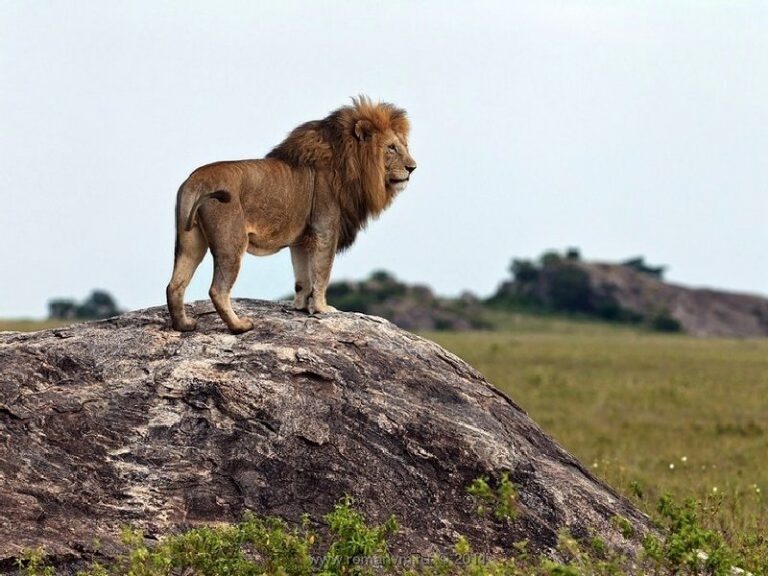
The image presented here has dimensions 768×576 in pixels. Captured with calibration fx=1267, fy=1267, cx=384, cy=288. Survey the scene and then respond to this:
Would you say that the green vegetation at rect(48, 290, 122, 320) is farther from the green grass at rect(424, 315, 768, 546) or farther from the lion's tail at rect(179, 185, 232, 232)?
the lion's tail at rect(179, 185, 232, 232)

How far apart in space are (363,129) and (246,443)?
2466mm

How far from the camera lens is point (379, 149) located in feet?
29.9

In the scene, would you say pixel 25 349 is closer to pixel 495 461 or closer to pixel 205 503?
pixel 205 503

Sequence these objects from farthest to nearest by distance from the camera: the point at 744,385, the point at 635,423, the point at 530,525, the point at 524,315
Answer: the point at 524,315
the point at 744,385
the point at 635,423
the point at 530,525

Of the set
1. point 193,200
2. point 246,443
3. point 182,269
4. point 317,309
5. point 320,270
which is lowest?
point 246,443

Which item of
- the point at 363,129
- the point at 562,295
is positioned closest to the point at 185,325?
the point at 363,129

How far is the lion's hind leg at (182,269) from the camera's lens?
852 cm

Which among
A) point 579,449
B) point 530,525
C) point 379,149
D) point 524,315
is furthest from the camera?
point 524,315

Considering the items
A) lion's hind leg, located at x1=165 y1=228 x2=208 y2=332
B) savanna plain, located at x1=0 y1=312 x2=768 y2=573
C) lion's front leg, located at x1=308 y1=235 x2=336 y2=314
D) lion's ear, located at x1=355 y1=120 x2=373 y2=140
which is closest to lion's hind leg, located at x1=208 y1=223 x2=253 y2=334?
lion's hind leg, located at x1=165 y1=228 x2=208 y2=332

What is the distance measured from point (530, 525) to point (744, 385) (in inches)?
883

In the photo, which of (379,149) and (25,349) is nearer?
(25,349)

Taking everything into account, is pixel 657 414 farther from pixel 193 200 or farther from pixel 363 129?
pixel 193 200

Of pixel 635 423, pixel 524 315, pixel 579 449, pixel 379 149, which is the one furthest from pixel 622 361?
pixel 524 315

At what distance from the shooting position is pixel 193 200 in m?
8.42
